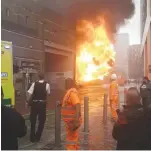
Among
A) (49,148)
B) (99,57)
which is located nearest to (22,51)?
(49,148)

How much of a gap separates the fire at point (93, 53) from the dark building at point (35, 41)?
130 cm

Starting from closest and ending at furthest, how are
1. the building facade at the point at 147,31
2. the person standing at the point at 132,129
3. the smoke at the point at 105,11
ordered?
the person standing at the point at 132,129 < the smoke at the point at 105,11 < the building facade at the point at 147,31

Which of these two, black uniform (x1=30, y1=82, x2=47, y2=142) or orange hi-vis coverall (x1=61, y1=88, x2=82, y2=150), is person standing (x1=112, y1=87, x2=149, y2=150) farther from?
black uniform (x1=30, y1=82, x2=47, y2=142)

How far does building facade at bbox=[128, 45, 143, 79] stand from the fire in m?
31.3

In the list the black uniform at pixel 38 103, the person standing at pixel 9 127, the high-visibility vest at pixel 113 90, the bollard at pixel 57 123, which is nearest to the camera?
the person standing at pixel 9 127

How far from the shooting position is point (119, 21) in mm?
16016

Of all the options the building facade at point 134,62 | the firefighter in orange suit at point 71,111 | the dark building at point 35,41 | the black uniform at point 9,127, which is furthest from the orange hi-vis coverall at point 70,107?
the building facade at point 134,62

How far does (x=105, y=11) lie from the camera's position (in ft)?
50.2

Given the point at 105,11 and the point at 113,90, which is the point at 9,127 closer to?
the point at 113,90

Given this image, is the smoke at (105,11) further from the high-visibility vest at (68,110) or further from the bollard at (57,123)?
the high-visibility vest at (68,110)

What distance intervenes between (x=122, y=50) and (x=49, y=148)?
49.4m

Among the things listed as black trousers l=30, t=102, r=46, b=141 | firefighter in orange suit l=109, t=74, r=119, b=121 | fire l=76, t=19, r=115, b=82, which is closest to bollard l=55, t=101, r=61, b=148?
black trousers l=30, t=102, r=46, b=141

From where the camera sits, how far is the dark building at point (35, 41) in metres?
12.6

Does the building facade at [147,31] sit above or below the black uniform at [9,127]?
above
